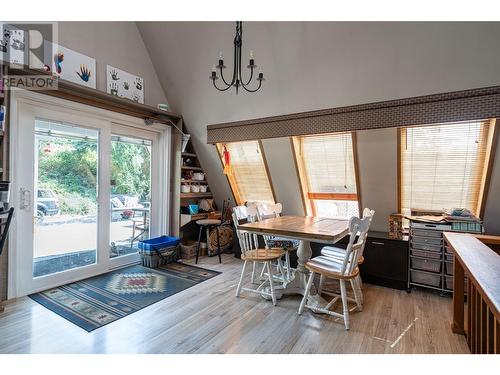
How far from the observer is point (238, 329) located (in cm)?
220

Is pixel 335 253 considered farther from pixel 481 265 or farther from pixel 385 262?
pixel 481 265

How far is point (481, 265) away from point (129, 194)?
389 cm

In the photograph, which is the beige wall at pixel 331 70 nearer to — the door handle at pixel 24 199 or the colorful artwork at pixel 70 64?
the colorful artwork at pixel 70 64

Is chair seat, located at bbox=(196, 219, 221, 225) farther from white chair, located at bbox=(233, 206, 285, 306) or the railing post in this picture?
the railing post

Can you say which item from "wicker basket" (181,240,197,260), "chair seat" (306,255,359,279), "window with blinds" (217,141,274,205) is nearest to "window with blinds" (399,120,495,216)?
"chair seat" (306,255,359,279)

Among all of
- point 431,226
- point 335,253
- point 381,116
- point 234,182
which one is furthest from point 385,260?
point 234,182

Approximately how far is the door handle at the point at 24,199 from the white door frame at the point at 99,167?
0.03m

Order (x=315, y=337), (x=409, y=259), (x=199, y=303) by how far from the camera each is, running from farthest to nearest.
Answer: (x=409, y=259)
(x=199, y=303)
(x=315, y=337)

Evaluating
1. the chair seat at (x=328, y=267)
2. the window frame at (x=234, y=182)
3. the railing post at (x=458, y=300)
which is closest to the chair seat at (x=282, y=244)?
the chair seat at (x=328, y=267)

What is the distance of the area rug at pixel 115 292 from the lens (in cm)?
242
